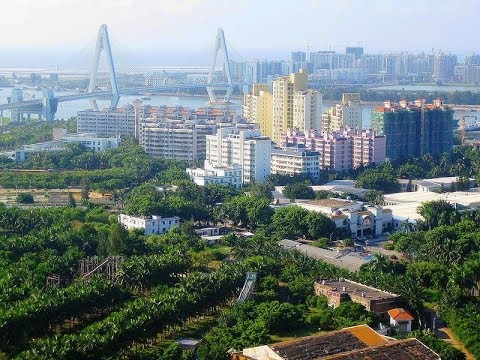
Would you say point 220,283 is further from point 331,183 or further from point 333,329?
point 331,183

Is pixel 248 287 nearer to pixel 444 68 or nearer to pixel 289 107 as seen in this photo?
pixel 289 107

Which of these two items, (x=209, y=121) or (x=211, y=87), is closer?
(x=209, y=121)

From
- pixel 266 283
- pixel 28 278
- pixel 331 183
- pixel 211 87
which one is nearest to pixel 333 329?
pixel 266 283

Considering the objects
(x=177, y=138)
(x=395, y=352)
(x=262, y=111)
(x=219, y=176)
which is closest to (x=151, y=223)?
(x=219, y=176)

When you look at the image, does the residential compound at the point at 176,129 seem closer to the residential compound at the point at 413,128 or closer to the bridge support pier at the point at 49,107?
the residential compound at the point at 413,128

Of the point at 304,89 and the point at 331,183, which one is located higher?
the point at 304,89

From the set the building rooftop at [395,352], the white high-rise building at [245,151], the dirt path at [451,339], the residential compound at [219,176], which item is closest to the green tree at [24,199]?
the residential compound at [219,176]

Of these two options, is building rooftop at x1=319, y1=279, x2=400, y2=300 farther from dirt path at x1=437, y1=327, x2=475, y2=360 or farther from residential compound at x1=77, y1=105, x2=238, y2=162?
residential compound at x1=77, y1=105, x2=238, y2=162

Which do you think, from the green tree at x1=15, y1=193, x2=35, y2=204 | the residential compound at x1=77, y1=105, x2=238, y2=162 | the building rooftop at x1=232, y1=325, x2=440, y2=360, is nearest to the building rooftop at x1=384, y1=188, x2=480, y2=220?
the residential compound at x1=77, y1=105, x2=238, y2=162
